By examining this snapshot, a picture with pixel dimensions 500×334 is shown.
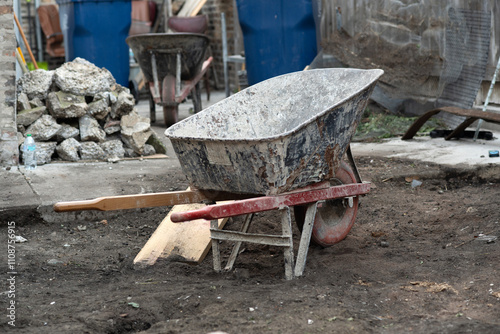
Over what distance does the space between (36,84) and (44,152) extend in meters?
0.83

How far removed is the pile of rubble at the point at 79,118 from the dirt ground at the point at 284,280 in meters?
1.67

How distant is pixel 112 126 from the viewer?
645cm

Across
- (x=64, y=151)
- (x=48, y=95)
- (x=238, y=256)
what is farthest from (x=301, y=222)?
(x=48, y=95)

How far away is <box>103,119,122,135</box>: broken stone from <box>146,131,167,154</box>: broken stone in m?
0.35

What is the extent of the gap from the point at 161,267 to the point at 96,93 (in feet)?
10.6

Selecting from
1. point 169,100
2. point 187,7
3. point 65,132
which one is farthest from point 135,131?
point 187,7

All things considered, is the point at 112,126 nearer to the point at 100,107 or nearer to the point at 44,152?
the point at 100,107

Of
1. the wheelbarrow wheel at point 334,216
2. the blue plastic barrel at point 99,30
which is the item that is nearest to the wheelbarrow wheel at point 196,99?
the blue plastic barrel at point 99,30

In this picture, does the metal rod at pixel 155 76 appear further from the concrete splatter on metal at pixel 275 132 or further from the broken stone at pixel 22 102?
the concrete splatter on metal at pixel 275 132

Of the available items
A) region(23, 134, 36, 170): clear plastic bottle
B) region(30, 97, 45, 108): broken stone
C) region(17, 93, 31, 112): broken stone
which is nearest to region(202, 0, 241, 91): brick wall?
region(30, 97, 45, 108): broken stone

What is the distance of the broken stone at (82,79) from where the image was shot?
20.5 feet

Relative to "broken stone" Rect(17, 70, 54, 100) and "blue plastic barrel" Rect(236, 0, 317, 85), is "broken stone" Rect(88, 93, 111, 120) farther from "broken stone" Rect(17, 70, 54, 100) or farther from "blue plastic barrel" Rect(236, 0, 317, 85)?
"blue plastic barrel" Rect(236, 0, 317, 85)

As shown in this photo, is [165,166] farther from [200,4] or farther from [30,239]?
[200,4]

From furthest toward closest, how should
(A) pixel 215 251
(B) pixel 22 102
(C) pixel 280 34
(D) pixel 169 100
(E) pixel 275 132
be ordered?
1. (D) pixel 169 100
2. (C) pixel 280 34
3. (B) pixel 22 102
4. (E) pixel 275 132
5. (A) pixel 215 251
